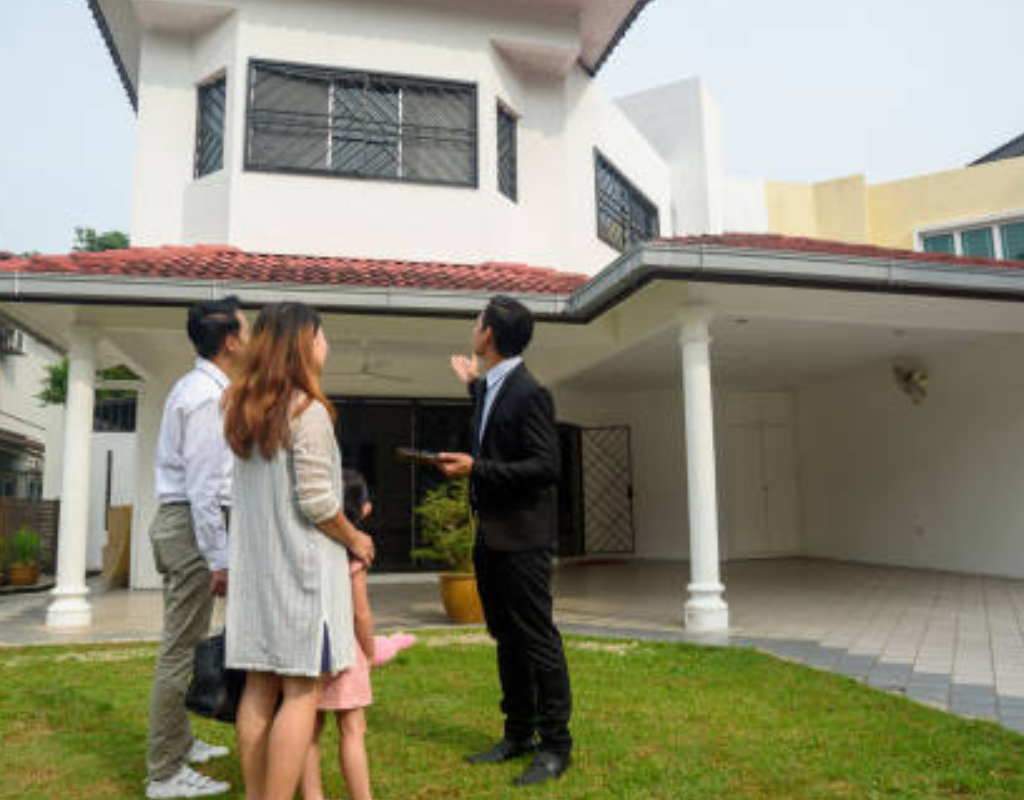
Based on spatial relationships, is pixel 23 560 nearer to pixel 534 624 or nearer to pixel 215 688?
pixel 215 688

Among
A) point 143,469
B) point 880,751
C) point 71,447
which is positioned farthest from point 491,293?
point 143,469

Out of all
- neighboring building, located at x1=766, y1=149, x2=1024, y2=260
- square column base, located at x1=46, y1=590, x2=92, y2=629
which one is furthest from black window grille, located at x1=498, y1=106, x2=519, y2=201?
neighboring building, located at x1=766, y1=149, x2=1024, y2=260

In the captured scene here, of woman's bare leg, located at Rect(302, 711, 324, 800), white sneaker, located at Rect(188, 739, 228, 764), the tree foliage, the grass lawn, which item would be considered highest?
the tree foliage

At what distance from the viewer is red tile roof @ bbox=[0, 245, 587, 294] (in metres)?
5.98

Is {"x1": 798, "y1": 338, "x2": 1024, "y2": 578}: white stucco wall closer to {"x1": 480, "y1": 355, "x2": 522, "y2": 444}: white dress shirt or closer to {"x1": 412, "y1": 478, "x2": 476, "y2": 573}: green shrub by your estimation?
{"x1": 412, "y1": 478, "x2": 476, "y2": 573}: green shrub

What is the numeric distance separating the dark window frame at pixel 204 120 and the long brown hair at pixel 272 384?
7694 millimetres

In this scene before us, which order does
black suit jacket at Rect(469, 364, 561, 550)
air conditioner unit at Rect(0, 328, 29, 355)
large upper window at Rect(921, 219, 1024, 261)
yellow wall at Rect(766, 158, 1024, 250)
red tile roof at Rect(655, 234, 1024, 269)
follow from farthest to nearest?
air conditioner unit at Rect(0, 328, 29, 355) < yellow wall at Rect(766, 158, 1024, 250) < large upper window at Rect(921, 219, 1024, 261) < red tile roof at Rect(655, 234, 1024, 269) < black suit jacket at Rect(469, 364, 561, 550)

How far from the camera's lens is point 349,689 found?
2252mm

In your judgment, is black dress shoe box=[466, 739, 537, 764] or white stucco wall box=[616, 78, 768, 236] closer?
black dress shoe box=[466, 739, 537, 764]

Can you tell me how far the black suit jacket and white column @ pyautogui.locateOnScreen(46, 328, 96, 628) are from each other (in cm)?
490

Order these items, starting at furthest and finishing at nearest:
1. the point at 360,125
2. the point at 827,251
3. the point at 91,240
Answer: the point at 91,240 → the point at 360,125 → the point at 827,251

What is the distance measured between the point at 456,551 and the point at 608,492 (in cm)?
608

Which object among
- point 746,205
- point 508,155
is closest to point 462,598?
point 508,155

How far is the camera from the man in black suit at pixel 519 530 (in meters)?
2.76
